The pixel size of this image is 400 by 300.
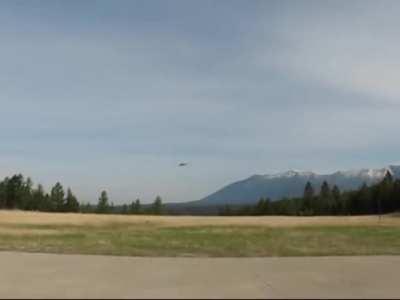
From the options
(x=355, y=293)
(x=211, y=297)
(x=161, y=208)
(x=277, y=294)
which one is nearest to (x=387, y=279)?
(x=355, y=293)

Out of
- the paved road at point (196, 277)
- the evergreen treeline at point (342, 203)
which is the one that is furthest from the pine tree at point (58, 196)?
the paved road at point (196, 277)

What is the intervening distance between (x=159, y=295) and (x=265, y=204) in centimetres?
13462

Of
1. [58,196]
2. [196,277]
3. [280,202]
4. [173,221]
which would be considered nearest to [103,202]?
[58,196]

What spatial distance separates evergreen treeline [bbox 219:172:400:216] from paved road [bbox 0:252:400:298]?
9913 centimetres

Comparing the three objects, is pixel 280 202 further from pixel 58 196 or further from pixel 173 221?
pixel 173 221

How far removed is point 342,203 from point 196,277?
120641mm

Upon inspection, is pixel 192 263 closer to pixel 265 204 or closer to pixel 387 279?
pixel 387 279

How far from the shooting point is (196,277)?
36.3 ft

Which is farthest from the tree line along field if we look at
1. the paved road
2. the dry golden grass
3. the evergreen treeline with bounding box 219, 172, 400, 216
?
the paved road

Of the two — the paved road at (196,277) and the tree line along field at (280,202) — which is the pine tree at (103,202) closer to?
the tree line along field at (280,202)

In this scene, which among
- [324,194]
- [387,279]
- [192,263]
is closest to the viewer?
[387,279]

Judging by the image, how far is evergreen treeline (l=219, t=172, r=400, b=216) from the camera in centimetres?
11500

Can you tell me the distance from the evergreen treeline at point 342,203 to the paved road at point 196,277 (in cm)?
9913

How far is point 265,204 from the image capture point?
143 m
